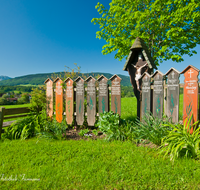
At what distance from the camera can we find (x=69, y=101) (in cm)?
573

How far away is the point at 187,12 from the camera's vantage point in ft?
35.6

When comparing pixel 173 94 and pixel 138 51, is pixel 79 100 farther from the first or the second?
pixel 173 94

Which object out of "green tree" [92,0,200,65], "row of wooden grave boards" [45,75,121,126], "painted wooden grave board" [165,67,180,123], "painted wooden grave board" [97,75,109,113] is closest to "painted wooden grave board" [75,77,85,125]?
"row of wooden grave boards" [45,75,121,126]

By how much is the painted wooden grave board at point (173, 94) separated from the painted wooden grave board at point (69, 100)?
3548 millimetres

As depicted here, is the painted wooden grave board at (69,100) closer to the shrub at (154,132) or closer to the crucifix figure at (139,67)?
the crucifix figure at (139,67)

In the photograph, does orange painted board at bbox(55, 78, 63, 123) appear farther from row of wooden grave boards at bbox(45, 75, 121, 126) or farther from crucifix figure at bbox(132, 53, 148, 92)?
crucifix figure at bbox(132, 53, 148, 92)

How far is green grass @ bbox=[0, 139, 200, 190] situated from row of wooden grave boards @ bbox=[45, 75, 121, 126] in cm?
166

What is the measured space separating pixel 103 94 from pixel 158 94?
6.26 feet

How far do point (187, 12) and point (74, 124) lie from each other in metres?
12.2

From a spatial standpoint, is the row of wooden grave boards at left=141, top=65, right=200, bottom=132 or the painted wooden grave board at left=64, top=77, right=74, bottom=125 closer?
the row of wooden grave boards at left=141, top=65, right=200, bottom=132

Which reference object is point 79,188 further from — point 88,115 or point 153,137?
point 88,115

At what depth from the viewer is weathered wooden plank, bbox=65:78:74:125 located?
569 cm

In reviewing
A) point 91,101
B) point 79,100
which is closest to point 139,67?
point 91,101

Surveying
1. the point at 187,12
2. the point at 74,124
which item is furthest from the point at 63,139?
the point at 187,12
